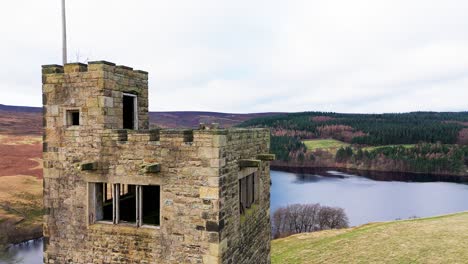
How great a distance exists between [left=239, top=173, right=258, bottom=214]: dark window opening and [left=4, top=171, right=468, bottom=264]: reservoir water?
33471 mm

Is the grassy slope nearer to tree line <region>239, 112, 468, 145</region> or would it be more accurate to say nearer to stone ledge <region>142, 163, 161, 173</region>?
stone ledge <region>142, 163, 161, 173</region>

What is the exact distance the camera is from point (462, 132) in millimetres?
117625

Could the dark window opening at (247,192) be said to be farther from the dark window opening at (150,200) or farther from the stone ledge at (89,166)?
the stone ledge at (89,166)

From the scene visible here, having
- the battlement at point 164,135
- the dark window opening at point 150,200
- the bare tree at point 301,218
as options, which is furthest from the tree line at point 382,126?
the battlement at point 164,135

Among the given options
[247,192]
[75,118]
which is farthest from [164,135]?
[247,192]

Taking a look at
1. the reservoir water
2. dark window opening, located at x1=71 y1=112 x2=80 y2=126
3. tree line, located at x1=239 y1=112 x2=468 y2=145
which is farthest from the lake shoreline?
dark window opening, located at x1=71 y1=112 x2=80 y2=126

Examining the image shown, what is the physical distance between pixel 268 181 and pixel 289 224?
42.2 meters

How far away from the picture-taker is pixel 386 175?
89062 mm

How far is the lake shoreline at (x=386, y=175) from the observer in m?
82.4

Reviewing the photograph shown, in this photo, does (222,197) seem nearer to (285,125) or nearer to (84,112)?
(84,112)

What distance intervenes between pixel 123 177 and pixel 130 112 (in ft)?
7.40

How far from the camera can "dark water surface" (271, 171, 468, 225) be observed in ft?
171

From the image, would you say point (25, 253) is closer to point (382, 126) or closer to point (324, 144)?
point (324, 144)

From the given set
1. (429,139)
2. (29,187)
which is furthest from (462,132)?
(29,187)
